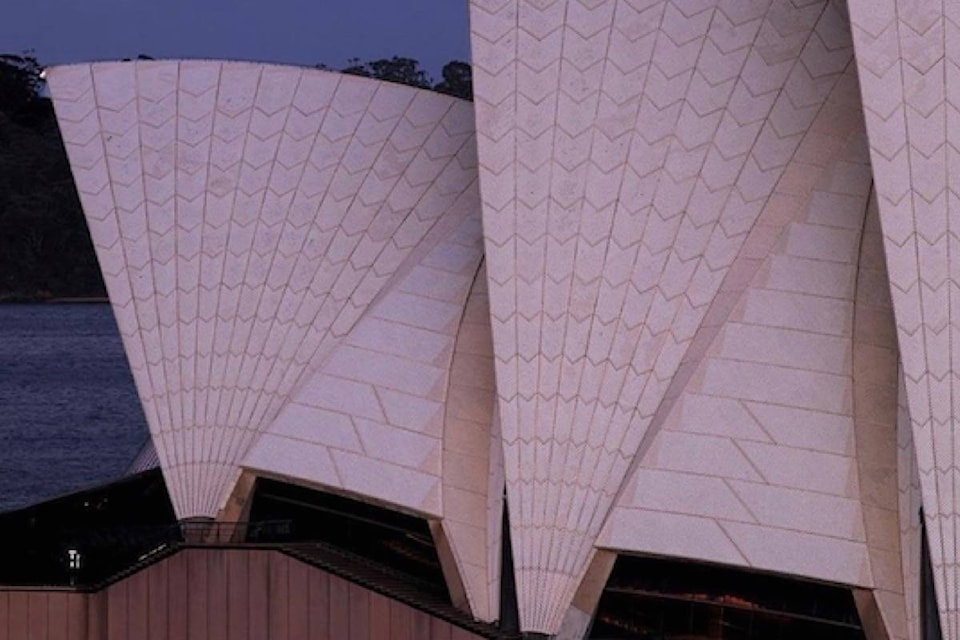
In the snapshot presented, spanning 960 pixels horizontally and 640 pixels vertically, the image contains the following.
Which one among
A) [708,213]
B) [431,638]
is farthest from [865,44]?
[431,638]

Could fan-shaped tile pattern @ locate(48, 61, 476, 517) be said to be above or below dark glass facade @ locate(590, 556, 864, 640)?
above

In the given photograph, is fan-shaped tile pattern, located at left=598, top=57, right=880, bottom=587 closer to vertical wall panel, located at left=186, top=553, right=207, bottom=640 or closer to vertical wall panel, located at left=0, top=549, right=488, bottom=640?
vertical wall panel, located at left=0, top=549, right=488, bottom=640

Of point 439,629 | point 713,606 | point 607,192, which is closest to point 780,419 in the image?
point 713,606

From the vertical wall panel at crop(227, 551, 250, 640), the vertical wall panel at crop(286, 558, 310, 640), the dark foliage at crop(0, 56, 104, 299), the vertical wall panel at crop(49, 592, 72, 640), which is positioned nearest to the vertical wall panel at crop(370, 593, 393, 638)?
the vertical wall panel at crop(286, 558, 310, 640)

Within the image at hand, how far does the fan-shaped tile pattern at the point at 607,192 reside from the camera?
31000 mm

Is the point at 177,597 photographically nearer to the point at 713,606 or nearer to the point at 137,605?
the point at 137,605

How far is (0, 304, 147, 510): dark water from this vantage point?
6781 cm

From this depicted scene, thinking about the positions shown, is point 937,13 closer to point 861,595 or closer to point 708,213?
point 708,213

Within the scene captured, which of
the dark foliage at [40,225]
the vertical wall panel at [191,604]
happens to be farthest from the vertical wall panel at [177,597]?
the dark foliage at [40,225]

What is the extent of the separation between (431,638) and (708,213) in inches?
286

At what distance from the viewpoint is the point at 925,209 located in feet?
95.5

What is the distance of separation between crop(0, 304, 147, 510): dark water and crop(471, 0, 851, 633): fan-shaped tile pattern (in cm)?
3073

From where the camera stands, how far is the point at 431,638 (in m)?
29.5

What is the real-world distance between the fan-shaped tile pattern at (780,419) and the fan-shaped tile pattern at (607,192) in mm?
536
